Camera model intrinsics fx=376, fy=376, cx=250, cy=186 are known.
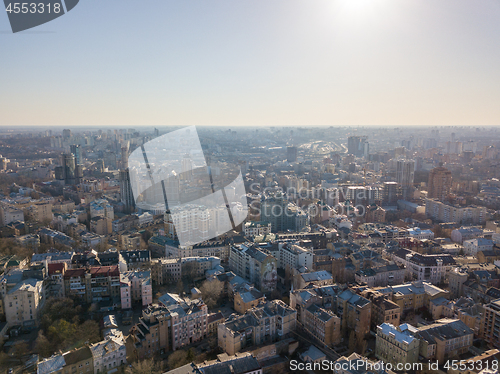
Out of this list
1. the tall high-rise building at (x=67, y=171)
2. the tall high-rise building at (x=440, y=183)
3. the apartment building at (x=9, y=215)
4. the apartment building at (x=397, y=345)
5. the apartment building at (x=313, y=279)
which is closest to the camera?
the apartment building at (x=397, y=345)

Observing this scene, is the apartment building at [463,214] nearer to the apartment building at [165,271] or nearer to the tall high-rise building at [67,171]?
the apartment building at [165,271]

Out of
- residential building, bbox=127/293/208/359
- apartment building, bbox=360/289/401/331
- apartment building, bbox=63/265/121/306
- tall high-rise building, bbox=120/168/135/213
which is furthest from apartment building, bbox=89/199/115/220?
apartment building, bbox=360/289/401/331

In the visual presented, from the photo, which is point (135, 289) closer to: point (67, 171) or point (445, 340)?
point (445, 340)

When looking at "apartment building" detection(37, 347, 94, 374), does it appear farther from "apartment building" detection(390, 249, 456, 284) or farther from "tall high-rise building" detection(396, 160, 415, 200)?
"tall high-rise building" detection(396, 160, 415, 200)

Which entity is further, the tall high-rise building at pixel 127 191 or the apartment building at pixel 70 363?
the tall high-rise building at pixel 127 191

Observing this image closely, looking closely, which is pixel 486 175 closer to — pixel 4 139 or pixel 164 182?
pixel 164 182

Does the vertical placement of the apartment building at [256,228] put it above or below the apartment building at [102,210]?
below

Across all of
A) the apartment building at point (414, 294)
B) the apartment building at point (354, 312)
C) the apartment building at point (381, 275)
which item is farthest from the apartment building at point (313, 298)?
the apartment building at point (381, 275)
